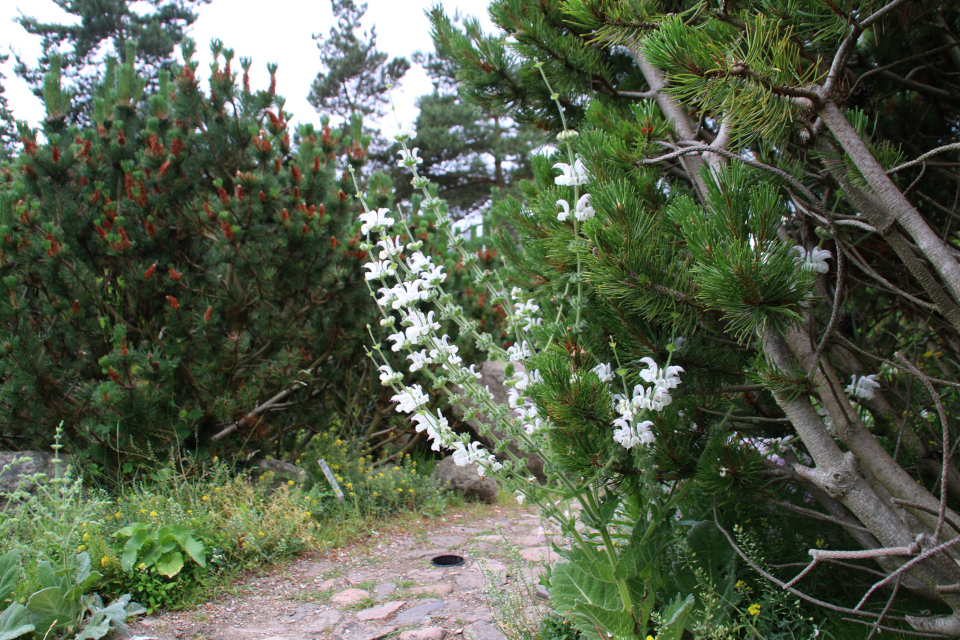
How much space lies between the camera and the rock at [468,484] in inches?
219

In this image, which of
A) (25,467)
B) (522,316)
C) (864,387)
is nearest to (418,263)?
(522,316)

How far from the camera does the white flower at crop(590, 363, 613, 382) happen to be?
5.70ft

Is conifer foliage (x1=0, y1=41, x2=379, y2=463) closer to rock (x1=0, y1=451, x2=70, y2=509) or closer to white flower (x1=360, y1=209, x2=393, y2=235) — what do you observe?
rock (x1=0, y1=451, x2=70, y2=509)

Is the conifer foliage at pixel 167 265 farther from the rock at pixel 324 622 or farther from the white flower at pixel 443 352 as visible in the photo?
the white flower at pixel 443 352

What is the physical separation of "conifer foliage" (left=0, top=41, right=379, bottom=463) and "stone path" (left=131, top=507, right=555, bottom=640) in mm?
1358

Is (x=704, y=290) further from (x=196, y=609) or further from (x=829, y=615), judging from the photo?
(x=196, y=609)

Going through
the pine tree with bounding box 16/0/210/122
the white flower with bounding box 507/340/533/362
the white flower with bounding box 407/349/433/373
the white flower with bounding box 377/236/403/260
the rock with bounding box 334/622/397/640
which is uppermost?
the pine tree with bounding box 16/0/210/122

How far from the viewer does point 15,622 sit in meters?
A: 2.17

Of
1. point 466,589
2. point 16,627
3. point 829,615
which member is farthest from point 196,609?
point 829,615

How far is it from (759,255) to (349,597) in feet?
8.98

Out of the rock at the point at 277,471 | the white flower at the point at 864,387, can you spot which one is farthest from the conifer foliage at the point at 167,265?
the white flower at the point at 864,387

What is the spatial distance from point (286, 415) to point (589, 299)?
3.68 m

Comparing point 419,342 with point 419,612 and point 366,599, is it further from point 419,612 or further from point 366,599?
point 366,599

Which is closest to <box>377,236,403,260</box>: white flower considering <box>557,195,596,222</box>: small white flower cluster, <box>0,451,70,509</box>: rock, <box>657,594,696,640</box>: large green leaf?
<box>557,195,596,222</box>: small white flower cluster
